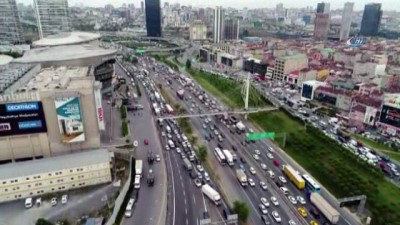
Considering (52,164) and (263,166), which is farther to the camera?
(263,166)

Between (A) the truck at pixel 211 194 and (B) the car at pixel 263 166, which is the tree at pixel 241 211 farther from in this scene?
(B) the car at pixel 263 166

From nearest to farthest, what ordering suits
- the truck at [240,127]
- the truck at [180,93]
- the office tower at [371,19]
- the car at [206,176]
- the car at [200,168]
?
the car at [206,176]
the car at [200,168]
the truck at [240,127]
the truck at [180,93]
the office tower at [371,19]

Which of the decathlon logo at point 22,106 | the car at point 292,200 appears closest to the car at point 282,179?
the car at point 292,200

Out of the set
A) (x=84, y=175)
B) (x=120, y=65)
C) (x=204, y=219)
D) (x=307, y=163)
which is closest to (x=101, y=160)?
(x=84, y=175)

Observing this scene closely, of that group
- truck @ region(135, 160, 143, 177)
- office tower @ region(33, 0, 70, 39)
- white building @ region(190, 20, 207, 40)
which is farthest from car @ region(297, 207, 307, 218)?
white building @ region(190, 20, 207, 40)

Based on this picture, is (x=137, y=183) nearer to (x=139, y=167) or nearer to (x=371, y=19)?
(x=139, y=167)

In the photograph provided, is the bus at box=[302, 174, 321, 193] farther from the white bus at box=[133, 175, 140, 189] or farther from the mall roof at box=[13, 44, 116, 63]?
the mall roof at box=[13, 44, 116, 63]

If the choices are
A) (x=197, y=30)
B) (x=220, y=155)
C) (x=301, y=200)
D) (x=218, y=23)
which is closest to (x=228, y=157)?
(x=220, y=155)
